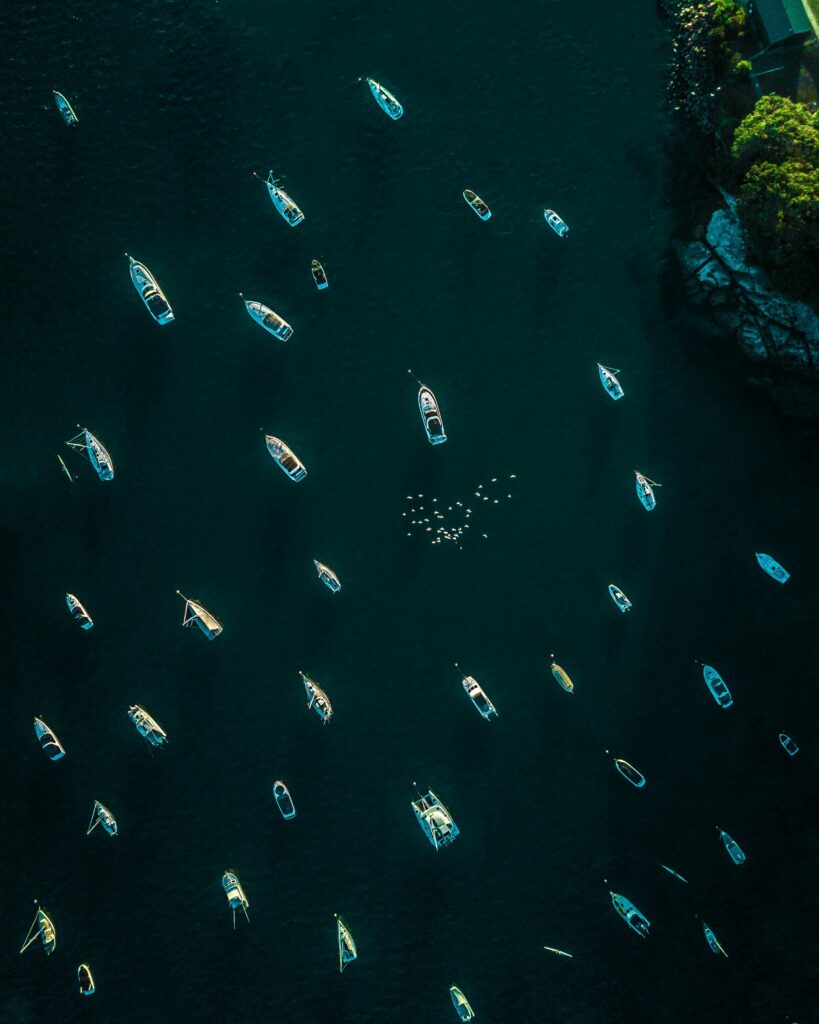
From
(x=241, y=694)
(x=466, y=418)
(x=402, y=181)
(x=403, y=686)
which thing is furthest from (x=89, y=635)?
(x=402, y=181)

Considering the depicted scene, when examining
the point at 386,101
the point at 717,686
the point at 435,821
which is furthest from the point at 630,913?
the point at 386,101

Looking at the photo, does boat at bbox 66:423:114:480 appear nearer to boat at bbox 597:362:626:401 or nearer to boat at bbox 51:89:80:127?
boat at bbox 51:89:80:127

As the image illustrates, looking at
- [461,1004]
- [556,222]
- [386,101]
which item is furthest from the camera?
[556,222]

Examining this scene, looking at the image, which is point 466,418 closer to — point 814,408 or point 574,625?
point 574,625

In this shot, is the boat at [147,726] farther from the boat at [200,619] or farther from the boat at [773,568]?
the boat at [773,568]

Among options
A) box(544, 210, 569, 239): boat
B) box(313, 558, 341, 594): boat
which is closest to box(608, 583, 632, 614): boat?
box(313, 558, 341, 594): boat

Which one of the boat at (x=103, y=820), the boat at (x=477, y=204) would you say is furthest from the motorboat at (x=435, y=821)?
the boat at (x=477, y=204)

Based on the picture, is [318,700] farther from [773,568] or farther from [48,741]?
[773,568]
